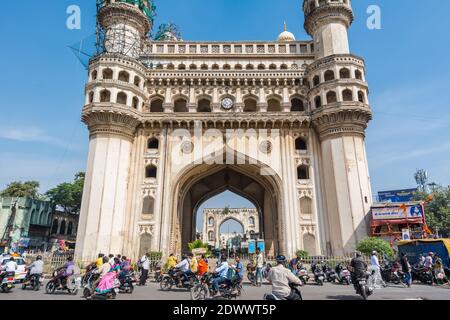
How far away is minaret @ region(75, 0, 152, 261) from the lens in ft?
72.7

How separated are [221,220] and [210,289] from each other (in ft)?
173

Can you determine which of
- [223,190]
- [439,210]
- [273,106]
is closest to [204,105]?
[273,106]

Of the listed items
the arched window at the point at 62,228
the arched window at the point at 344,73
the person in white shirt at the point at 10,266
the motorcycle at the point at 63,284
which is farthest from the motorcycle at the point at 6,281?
the arched window at the point at 62,228

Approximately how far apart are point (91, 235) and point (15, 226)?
22.5 m

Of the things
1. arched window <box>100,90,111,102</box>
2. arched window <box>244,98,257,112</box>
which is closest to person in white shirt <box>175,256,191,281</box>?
arched window <box>100,90,111,102</box>

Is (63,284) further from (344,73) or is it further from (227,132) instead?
(344,73)

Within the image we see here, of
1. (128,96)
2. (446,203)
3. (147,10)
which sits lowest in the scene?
(446,203)

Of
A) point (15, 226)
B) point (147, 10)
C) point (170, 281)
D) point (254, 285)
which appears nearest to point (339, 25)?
point (147, 10)

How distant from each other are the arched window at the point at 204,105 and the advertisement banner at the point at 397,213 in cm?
1680

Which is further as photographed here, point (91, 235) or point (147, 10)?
point (147, 10)

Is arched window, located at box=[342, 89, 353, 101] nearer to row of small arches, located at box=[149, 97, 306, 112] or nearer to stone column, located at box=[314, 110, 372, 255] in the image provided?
stone column, located at box=[314, 110, 372, 255]

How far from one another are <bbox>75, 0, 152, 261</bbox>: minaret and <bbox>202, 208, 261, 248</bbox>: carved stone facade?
39.8 meters

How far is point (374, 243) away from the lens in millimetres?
19031
